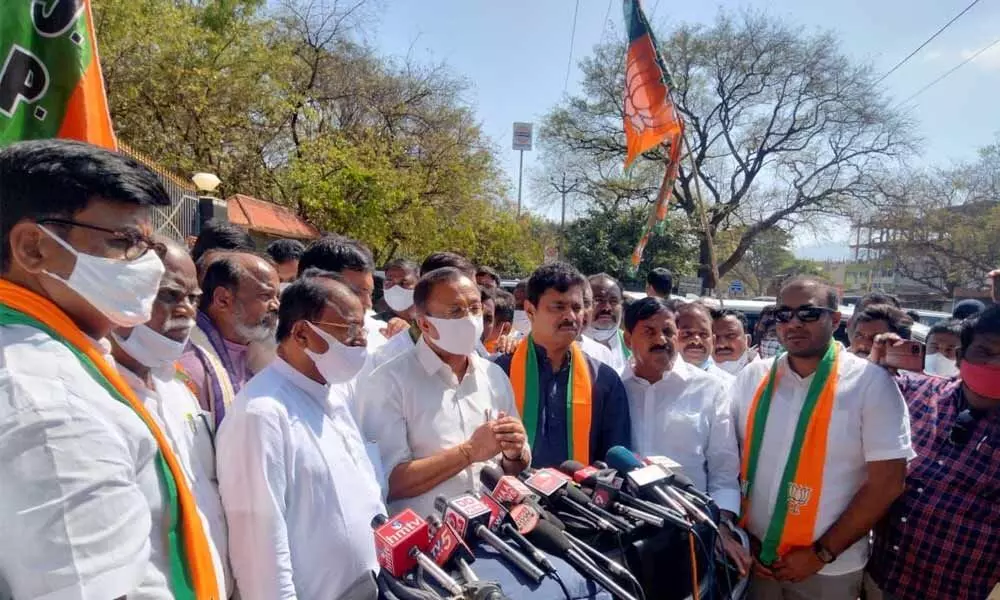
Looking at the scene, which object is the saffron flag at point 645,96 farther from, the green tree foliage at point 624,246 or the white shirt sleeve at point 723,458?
the green tree foliage at point 624,246

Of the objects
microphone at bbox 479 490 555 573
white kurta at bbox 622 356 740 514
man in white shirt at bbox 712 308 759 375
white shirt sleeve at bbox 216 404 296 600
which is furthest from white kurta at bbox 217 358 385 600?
man in white shirt at bbox 712 308 759 375

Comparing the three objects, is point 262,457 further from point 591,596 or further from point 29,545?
point 591,596

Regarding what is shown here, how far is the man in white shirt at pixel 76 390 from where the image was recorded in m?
1.03

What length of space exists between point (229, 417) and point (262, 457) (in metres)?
0.19

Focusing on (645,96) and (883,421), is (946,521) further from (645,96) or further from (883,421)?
(645,96)

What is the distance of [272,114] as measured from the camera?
14.9m

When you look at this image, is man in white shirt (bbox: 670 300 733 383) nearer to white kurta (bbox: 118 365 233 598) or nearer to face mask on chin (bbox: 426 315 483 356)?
face mask on chin (bbox: 426 315 483 356)

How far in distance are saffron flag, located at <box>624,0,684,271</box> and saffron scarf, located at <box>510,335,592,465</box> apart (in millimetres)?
3997

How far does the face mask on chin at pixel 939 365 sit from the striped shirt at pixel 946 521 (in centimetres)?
201

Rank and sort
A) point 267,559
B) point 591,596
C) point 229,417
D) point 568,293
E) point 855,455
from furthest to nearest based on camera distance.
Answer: point 568,293
point 855,455
point 229,417
point 267,559
point 591,596

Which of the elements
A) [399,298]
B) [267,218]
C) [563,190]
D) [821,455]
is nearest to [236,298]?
[399,298]

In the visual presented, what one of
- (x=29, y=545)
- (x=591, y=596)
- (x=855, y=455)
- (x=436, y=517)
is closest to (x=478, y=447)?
(x=436, y=517)

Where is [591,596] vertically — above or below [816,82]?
below

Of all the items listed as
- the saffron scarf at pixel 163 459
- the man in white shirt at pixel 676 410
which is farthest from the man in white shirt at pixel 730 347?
the saffron scarf at pixel 163 459
